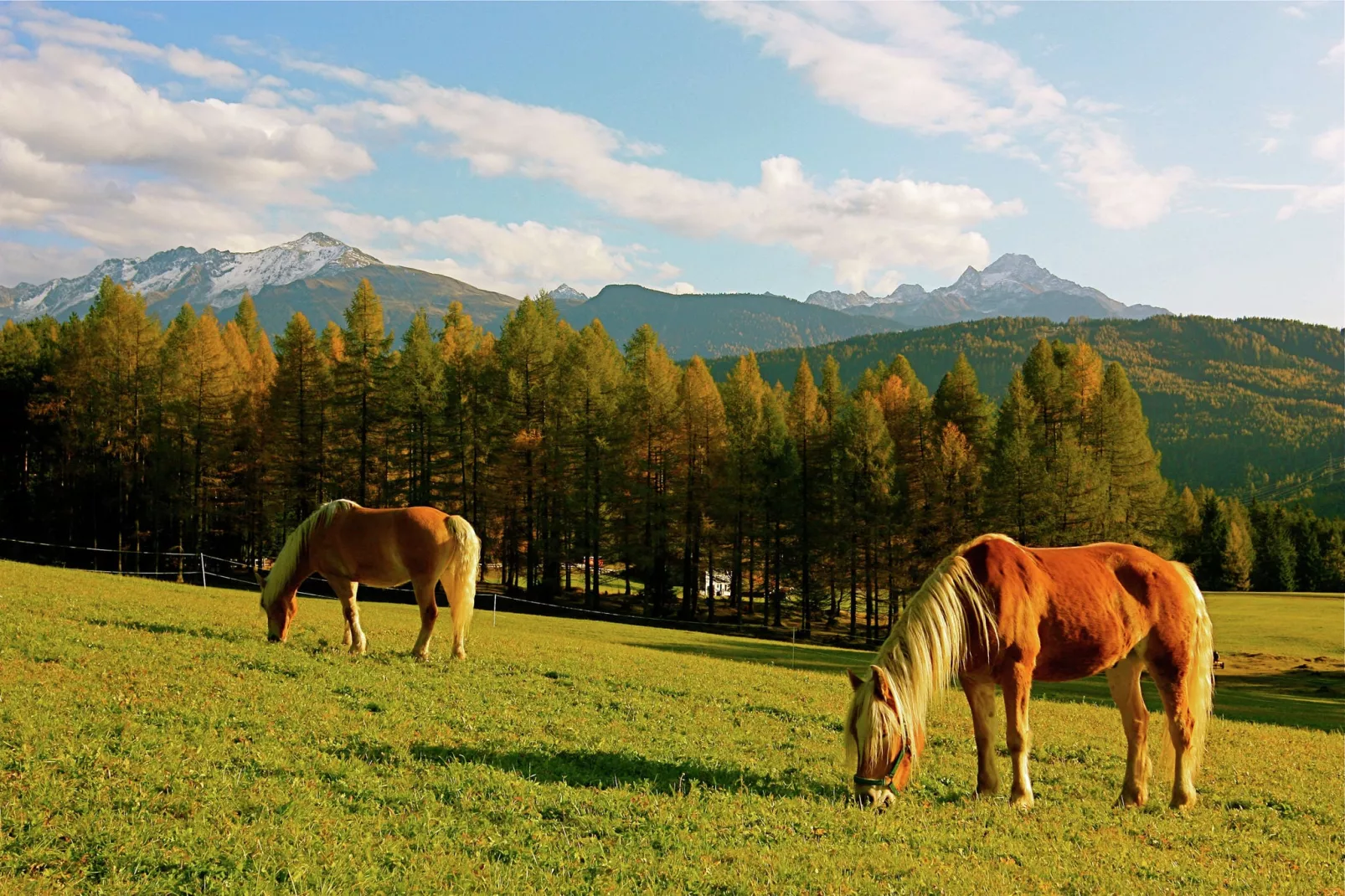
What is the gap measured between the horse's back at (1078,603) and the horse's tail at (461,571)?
26.5 feet

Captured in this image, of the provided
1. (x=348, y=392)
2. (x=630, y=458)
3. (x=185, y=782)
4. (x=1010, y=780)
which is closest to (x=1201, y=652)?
(x=1010, y=780)

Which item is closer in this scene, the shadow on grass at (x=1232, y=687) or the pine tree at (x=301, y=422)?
the shadow on grass at (x=1232, y=687)

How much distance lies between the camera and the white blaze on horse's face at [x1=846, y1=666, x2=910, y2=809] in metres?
7.14

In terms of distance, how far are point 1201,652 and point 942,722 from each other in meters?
4.18

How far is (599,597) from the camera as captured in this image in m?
52.0

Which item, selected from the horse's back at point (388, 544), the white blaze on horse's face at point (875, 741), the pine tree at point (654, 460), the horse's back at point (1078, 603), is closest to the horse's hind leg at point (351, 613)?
the horse's back at point (388, 544)

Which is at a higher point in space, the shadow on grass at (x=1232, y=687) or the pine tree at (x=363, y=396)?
the pine tree at (x=363, y=396)

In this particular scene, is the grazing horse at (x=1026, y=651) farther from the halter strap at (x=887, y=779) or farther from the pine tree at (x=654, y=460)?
the pine tree at (x=654, y=460)

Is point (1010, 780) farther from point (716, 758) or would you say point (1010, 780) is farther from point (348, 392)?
point (348, 392)

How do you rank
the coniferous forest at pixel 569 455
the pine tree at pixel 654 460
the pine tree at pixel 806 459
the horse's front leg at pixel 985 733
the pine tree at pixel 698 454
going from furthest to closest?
the pine tree at pixel 806 459, the pine tree at pixel 698 454, the pine tree at pixel 654 460, the coniferous forest at pixel 569 455, the horse's front leg at pixel 985 733

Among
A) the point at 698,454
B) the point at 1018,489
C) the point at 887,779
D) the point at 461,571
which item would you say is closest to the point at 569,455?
the point at 698,454

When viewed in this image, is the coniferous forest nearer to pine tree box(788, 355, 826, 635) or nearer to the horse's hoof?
pine tree box(788, 355, 826, 635)

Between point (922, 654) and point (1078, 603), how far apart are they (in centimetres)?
192

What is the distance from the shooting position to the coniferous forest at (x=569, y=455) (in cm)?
4366
